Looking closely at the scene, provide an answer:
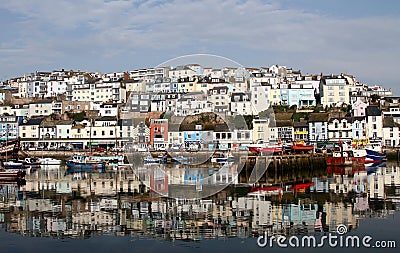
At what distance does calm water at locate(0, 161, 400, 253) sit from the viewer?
508 inches

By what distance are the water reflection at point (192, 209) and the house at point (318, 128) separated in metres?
24.1

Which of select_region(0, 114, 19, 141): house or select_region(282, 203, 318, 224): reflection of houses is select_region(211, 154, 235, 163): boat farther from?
select_region(0, 114, 19, 141): house

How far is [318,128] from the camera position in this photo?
50062mm

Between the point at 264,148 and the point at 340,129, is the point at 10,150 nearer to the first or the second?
the point at 264,148

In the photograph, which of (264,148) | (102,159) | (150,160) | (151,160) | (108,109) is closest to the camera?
(264,148)

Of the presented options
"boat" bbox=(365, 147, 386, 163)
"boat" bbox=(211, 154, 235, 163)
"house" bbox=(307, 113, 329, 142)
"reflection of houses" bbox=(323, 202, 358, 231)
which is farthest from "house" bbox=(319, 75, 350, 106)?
"reflection of houses" bbox=(323, 202, 358, 231)

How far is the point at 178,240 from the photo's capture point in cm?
1306

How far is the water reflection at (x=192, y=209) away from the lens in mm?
14266

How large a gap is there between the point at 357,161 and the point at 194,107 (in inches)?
575

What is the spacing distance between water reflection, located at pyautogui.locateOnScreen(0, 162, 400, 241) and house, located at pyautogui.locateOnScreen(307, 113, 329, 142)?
24073 mm

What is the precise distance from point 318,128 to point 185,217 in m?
36.5

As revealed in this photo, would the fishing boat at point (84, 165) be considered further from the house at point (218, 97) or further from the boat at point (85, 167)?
A: the house at point (218, 97)

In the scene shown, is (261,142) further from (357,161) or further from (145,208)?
(145,208)

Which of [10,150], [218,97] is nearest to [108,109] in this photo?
[10,150]
